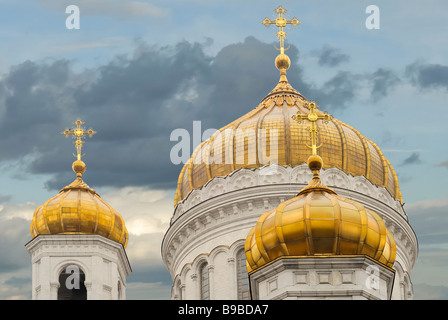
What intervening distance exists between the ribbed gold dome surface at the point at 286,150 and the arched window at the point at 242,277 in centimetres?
310

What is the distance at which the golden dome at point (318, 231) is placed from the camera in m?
40.8

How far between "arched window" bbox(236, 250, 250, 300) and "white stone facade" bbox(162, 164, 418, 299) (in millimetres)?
196

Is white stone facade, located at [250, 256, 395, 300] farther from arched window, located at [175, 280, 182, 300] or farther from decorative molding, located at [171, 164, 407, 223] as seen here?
arched window, located at [175, 280, 182, 300]

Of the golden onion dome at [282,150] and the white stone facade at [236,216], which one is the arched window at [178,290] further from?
the golden onion dome at [282,150]

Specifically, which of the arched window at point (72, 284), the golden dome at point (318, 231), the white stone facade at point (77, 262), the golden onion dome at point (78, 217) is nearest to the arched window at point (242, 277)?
the golden onion dome at point (78, 217)

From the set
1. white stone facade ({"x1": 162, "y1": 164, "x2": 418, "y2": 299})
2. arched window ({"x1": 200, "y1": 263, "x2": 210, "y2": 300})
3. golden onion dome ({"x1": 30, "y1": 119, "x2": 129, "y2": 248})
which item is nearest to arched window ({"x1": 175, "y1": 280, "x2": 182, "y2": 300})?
white stone facade ({"x1": 162, "y1": 164, "x2": 418, "y2": 299})

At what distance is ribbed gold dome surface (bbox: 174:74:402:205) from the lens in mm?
54094

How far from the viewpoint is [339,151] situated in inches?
2143

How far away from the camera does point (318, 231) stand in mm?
40875

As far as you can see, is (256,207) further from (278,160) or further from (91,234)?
(91,234)

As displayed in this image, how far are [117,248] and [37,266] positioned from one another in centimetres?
262
